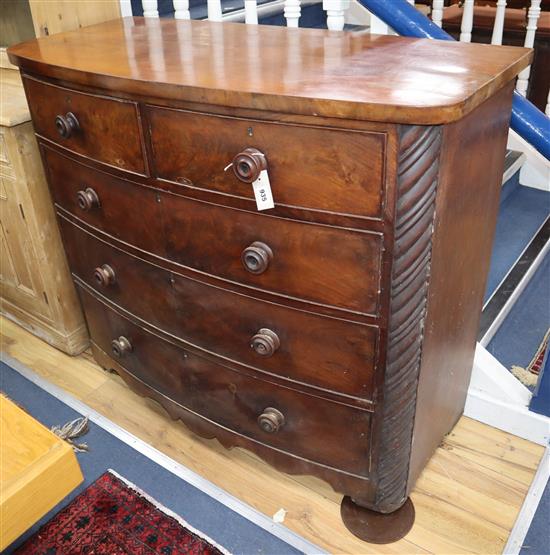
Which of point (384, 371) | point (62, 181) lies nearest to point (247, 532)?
point (384, 371)

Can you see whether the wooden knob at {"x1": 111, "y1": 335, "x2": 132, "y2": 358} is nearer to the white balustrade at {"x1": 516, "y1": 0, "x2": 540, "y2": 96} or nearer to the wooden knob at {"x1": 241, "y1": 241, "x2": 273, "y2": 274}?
the wooden knob at {"x1": 241, "y1": 241, "x2": 273, "y2": 274}

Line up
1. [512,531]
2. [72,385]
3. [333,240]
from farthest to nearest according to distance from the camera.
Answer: [72,385] → [512,531] → [333,240]

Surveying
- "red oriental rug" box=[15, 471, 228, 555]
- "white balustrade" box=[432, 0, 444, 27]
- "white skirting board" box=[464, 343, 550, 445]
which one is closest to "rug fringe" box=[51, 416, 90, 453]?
"red oriental rug" box=[15, 471, 228, 555]

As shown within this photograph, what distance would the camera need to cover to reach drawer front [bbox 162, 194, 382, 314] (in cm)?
110

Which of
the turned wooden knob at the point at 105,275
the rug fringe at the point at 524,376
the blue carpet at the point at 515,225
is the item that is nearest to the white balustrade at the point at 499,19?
the blue carpet at the point at 515,225

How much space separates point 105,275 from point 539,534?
4.14 ft

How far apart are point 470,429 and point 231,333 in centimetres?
84

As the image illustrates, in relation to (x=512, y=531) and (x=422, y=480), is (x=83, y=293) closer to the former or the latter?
(x=422, y=480)

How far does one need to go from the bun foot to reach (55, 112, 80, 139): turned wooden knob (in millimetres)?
1139

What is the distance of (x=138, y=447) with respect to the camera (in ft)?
5.68

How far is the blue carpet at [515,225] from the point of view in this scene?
229 centimetres

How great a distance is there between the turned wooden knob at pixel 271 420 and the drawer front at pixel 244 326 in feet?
0.35

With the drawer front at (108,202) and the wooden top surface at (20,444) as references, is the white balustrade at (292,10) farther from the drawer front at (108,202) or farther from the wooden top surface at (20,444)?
the wooden top surface at (20,444)

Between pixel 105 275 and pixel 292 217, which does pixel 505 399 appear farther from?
pixel 105 275
